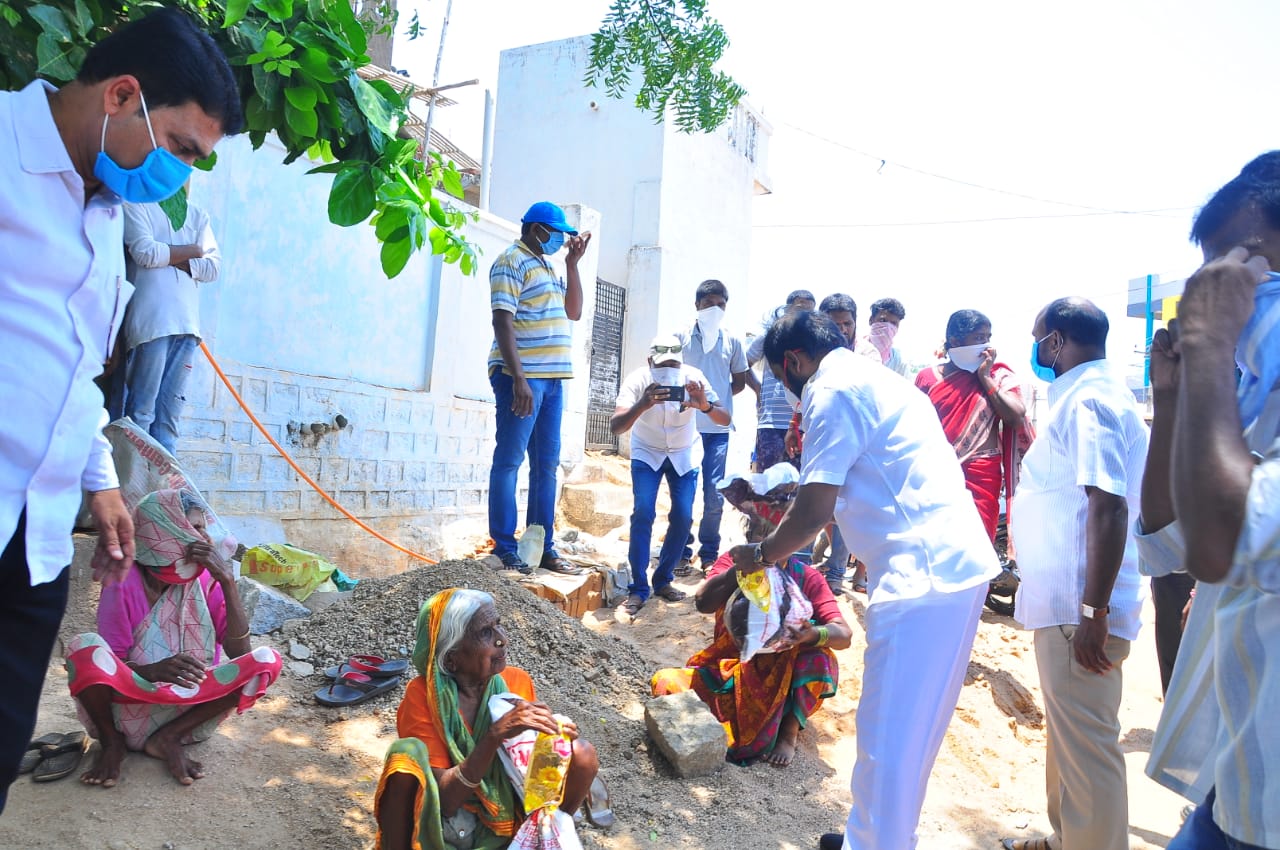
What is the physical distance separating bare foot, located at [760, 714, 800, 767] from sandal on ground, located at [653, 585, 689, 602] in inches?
68.7

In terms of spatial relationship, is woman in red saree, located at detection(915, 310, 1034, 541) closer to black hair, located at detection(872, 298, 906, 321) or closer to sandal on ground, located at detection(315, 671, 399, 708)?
black hair, located at detection(872, 298, 906, 321)

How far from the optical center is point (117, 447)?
3.82m

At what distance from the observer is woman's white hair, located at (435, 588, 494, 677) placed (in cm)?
283

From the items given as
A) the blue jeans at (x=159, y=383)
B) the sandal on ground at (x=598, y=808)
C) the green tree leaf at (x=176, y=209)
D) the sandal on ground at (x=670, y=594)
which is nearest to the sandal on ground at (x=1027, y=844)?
the sandal on ground at (x=598, y=808)

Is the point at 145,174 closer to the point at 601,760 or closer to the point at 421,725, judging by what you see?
the point at 421,725

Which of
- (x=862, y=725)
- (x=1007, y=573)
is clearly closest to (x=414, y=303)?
(x=1007, y=573)

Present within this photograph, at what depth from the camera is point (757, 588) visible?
3705 millimetres

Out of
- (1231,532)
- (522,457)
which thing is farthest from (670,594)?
(1231,532)

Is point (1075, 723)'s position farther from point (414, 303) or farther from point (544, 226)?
point (414, 303)

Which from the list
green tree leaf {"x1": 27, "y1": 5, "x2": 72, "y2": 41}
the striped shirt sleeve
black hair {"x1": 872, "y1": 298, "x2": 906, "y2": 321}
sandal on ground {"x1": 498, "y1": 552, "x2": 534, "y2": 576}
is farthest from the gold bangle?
black hair {"x1": 872, "y1": 298, "x2": 906, "y2": 321}

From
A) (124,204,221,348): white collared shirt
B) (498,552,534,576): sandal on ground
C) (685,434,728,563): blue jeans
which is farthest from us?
(685,434,728,563): blue jeans

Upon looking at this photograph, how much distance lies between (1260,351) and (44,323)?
6.95ft

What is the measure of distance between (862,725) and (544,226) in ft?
12.4

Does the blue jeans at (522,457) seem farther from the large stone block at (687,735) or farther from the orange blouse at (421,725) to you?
the orange blouse at (421,725)
